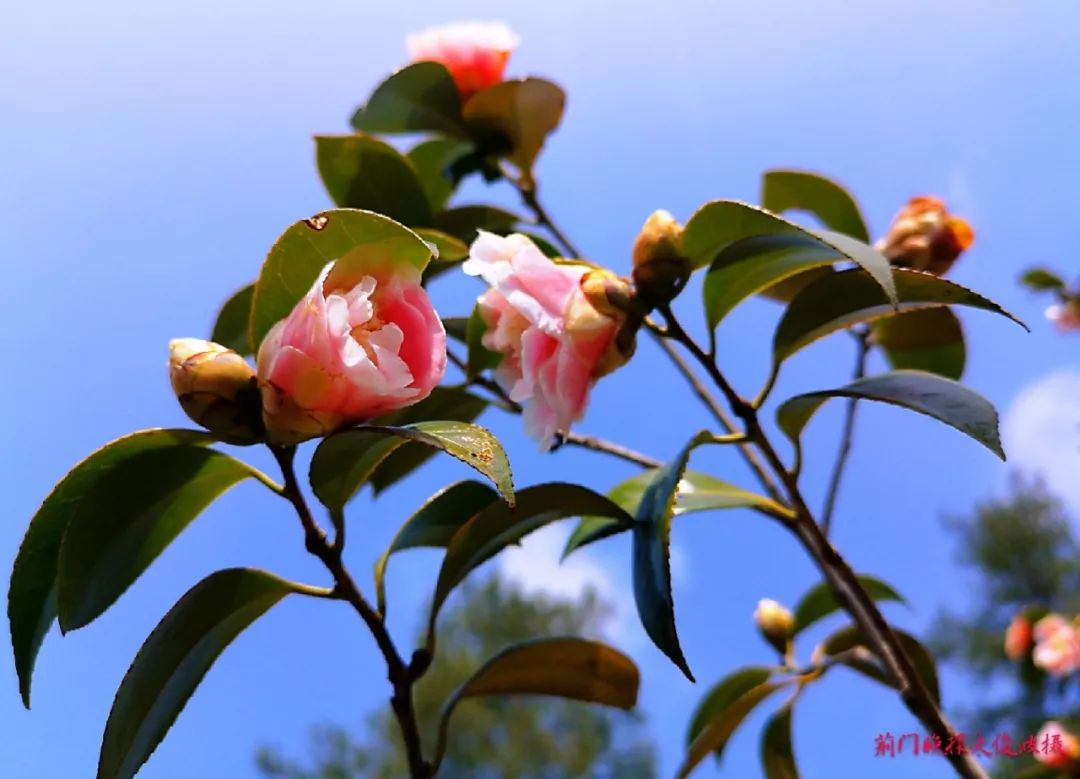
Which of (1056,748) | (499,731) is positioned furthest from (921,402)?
(499,731)

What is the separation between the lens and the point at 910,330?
1.12 metres

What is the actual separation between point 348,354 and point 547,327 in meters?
0.21

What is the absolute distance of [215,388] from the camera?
56 cm

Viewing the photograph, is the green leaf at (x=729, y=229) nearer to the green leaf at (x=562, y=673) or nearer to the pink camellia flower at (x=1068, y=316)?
the green leaf at (x=562, y=673)

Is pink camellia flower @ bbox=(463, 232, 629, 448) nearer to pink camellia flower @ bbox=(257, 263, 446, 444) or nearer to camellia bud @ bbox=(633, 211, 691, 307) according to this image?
camellia bud @ bbox=(633, 211, 691, 307)

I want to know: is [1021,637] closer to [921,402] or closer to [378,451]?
[921,402]

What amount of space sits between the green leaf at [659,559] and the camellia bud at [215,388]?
11.4 inches

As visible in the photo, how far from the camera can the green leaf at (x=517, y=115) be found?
112 cm

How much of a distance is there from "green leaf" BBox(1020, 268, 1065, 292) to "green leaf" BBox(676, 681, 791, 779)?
163cm

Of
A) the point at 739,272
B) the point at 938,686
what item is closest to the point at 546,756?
the point at 938,686

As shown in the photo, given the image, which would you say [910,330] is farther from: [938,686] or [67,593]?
[67,593]

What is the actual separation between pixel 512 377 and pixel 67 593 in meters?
0.37

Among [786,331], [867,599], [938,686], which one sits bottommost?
[938,686]

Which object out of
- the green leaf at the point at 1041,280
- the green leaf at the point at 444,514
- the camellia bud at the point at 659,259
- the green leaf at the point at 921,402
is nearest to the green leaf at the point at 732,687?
the green leaf at the point at 921,402
